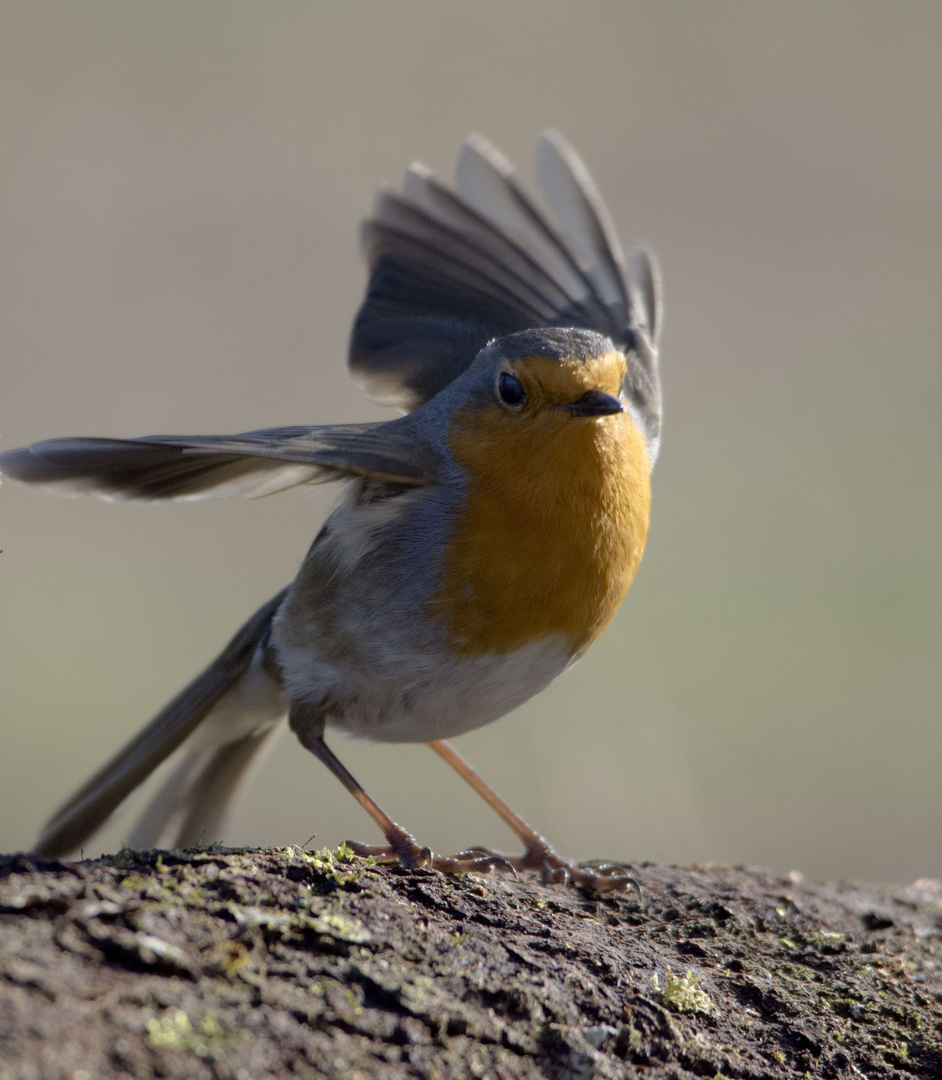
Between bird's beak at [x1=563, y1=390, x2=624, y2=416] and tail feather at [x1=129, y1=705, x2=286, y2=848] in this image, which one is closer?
bird's beak at [x1=563, y1=390, x2=624, y2=416]

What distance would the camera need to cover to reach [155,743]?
4672 millimetres

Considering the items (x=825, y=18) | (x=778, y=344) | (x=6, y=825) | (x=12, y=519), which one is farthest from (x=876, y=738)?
(x=825, y=18)

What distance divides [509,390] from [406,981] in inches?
86.3

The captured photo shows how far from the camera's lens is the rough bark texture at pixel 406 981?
202 cm

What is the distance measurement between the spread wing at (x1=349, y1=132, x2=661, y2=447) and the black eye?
1.40 m

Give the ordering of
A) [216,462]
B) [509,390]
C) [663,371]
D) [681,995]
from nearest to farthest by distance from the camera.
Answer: [681,995] → [216,462] → [509,390] → [663,371]

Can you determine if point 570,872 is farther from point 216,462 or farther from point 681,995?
point 216,462

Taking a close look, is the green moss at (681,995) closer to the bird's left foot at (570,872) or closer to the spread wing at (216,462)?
the bird's left foot at (570,872)

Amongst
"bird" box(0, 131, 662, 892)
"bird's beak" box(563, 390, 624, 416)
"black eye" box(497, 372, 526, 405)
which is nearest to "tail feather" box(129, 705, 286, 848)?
"bird" box(0, 131, 662, 892)

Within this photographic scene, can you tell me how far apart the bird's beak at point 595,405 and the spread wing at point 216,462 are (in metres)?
0.58

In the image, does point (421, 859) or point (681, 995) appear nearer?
point (681, 995)

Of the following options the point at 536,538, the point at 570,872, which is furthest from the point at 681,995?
the point at 536,538

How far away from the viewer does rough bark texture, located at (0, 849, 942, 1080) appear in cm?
202

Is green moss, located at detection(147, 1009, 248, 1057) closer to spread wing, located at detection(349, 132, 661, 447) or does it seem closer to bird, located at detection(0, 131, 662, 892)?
bird, located at detection(0, 131, 662, 892)
